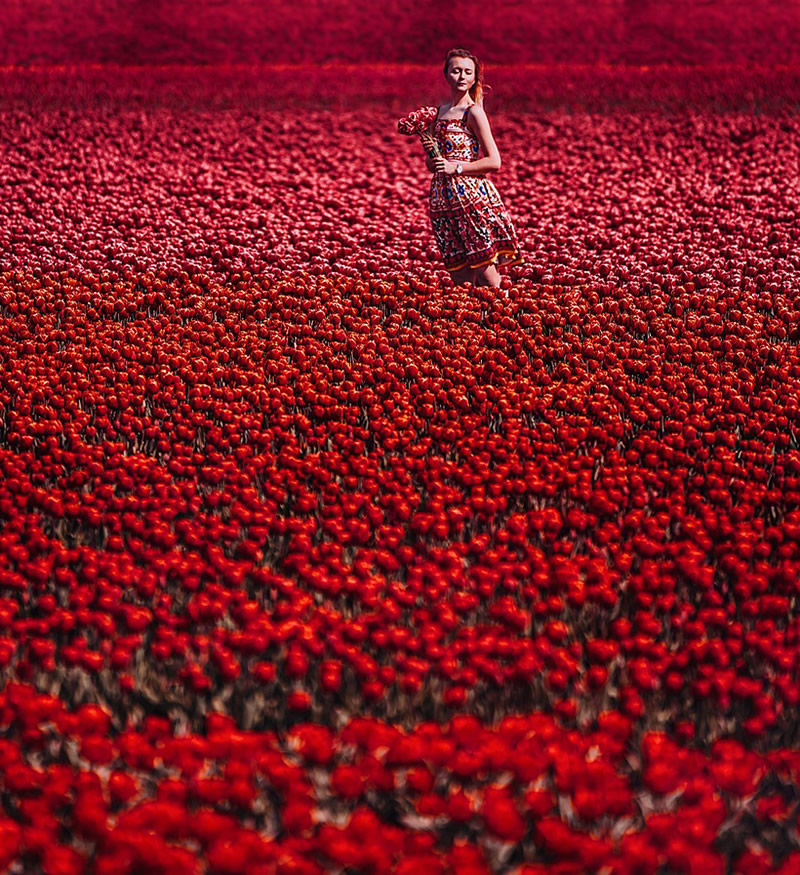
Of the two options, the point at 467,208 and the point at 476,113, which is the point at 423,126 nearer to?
the point at 476,113

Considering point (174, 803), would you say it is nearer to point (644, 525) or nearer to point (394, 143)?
point (644, 525)

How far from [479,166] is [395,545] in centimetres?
402

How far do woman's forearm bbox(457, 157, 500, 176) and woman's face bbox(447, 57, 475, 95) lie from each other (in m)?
0.56

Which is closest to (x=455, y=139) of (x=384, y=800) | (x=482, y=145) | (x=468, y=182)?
(x=482, y=145)

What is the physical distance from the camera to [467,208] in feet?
22.2

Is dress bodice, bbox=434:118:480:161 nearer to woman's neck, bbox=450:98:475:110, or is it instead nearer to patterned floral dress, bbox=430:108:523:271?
patterned floral dress, bbox=430:108:523:271

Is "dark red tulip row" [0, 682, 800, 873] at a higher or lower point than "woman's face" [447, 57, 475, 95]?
lower

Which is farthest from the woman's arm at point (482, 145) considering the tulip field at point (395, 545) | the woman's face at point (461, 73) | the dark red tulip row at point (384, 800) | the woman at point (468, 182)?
the dark red tulip row at point (384, 800)

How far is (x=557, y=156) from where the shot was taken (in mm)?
10258

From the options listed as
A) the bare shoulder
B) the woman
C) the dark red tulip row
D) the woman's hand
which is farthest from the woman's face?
the dark red tulip row

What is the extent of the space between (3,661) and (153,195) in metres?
7.12

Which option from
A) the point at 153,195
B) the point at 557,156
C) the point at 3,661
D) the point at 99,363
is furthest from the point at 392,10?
the point at 3,661

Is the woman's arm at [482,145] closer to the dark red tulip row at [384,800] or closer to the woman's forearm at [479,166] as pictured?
the woman's forearm at [479,166]

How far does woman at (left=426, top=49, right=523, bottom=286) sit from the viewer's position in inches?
263
